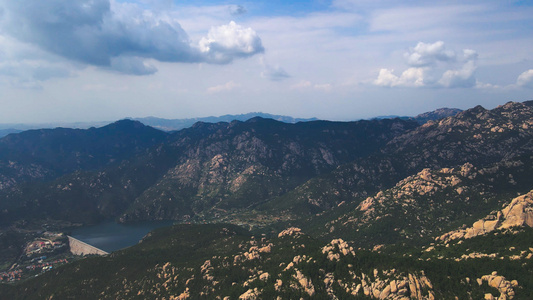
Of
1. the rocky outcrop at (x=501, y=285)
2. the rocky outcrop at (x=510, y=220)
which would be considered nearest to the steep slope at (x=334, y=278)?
the rocky outcrop at (x=501, y=285)

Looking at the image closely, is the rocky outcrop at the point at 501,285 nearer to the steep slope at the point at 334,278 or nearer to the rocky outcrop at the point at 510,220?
the steep slope at the point at 334,278

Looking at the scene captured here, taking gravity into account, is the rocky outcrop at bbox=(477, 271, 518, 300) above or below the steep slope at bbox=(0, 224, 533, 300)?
above

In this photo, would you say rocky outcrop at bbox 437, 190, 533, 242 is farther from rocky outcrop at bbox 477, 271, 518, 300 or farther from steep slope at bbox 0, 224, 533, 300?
rocky outcrop at bbox 477, 271, 518, 300

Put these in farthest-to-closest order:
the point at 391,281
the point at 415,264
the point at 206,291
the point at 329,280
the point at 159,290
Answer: the point at 159,290, the point at 206,291, the point at 329,280, the point at 415,264, the point at 391,281

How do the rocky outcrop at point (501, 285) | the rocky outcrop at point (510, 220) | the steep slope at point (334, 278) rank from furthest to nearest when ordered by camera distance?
1. the rocky outcrop at point (510, 220)
2. the steep slope at point (334, 278)
3. the rocky outcrop at point (501, 285)

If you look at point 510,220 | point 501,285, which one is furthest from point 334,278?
point 510,220

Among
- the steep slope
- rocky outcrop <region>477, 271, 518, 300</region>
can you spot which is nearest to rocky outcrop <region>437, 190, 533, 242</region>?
the steep slope

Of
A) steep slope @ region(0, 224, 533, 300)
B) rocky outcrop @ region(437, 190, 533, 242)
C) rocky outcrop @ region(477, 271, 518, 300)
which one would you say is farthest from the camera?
rocky outcrop @ region(437, 190, 533, 242)

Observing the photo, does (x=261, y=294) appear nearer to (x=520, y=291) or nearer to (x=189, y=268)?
(x=189, y=268)

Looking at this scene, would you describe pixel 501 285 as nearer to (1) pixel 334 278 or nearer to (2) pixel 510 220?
(1) pixel 334 278

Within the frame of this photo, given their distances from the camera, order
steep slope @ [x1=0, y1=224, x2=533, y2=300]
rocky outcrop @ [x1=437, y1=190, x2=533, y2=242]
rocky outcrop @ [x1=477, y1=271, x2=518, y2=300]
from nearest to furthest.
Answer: rocky outcrop @ [x1=477, y1=271, x2=518, y2=300] → steep slope @ [x1=0, y1=224, x2=533, y2=300] → rocky outcrop @ [x1=437, y1=190, x2=533, y2=242]

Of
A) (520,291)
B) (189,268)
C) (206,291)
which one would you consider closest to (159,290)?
(189,268)
